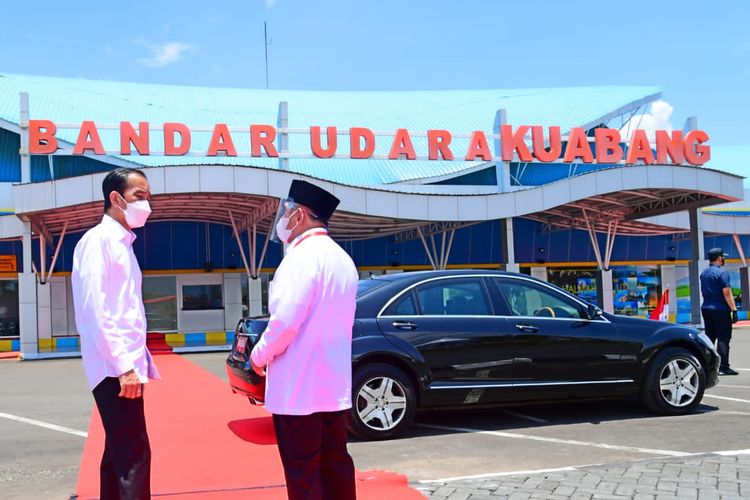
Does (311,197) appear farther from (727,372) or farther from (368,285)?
(727,372)

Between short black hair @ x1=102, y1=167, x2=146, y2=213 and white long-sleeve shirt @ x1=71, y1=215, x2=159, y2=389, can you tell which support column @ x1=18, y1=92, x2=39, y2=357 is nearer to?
short black hair @ x1=102, y1=167, x2=146, y2=213

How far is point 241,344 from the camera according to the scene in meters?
7.67

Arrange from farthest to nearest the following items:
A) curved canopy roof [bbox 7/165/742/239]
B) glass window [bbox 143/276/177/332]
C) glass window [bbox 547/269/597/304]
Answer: glass window [bbox 547/269/597/304] < glass window [bbox 143/276/177/332] < curved canopy roof [bbox 7/165/742/239]

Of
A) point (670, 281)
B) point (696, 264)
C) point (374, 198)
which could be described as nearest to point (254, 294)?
point (374, 198)

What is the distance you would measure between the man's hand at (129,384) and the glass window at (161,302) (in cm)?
2415

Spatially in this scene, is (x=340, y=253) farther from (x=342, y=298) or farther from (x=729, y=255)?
(x=729, y=255)

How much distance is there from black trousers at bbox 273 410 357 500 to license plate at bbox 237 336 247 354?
12.6 ft

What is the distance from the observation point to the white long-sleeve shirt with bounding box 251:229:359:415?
361 centimetres

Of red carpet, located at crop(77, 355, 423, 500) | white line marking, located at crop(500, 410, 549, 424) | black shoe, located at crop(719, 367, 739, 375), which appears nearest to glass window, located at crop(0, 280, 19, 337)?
red carpet, located at crop(77, 355, 423, 500)

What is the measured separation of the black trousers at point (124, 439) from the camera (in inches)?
151

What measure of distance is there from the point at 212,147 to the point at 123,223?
1977cm

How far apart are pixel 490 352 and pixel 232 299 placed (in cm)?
2071

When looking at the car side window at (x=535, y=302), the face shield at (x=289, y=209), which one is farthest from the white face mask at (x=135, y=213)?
the car side window at (x=535, y=302)

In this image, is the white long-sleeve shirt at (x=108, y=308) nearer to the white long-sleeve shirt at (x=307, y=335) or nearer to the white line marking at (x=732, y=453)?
the white long-sleeve shirt at (x=307, y=335)
